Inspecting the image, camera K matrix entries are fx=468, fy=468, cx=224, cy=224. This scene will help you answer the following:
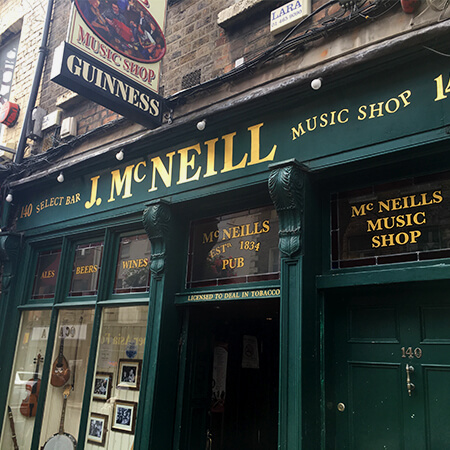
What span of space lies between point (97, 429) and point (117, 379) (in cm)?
61

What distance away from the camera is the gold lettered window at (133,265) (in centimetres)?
A: 554

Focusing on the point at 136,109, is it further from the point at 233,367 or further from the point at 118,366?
the point at 233,367

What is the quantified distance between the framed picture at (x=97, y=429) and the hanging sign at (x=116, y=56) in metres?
3.41

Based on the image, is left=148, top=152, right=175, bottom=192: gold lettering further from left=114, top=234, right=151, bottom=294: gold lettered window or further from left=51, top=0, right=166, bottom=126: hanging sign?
left=114, top=234, right=151, bottom=294: gold lettered window

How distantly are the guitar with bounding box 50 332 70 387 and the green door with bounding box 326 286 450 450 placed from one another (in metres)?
3.63

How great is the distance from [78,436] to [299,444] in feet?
10.2

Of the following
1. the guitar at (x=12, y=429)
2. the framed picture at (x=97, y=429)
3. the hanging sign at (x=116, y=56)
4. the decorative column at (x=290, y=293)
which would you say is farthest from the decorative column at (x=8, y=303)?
the decorative column at (x=290, y=293)

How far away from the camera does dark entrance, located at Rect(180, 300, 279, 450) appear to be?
16.3ft

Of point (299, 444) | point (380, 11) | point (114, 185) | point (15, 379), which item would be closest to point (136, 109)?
point (114, 185)

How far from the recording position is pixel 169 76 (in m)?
5.95

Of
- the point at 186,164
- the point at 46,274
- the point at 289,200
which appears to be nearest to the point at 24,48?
the point at 46,274

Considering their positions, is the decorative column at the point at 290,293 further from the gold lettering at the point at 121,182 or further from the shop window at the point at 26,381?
the shop window at the point at 26,381

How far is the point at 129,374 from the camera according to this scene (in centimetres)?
528

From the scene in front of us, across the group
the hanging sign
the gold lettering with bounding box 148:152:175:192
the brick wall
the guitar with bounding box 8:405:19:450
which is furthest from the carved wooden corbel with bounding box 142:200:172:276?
the brick wall
